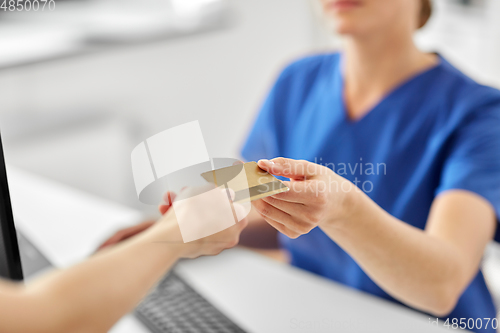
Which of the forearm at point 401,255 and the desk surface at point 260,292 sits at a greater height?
the forearm at point 401,255

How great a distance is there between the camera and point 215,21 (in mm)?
1175

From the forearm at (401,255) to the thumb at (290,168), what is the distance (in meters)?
0.04

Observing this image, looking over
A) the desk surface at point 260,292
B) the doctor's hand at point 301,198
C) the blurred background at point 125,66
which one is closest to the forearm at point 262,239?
the desk surface at point 260,292

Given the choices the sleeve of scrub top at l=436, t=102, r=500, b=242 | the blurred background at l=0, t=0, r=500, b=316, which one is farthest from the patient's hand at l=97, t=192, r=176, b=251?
the blurred background at l=0, t=0, r=500, b=316

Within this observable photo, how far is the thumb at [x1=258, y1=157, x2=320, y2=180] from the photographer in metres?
0.19

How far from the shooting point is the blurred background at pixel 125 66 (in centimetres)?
84

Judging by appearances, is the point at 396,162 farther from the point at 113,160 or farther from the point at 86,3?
the point at 86,3

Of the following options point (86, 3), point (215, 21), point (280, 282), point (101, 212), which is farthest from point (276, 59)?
point (280, 282)

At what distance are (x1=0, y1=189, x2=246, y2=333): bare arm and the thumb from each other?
3 centimetres

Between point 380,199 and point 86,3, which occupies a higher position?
point 86,3

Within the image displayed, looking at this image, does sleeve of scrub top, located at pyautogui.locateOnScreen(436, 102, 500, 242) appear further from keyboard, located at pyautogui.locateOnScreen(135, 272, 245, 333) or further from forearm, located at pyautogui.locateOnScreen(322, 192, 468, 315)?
keyboard, located at pyautogui.locateOnScreen(135, 272, 245, 333)

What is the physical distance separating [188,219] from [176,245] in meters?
0.02

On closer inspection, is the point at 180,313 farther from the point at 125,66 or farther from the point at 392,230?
the point at 125,66

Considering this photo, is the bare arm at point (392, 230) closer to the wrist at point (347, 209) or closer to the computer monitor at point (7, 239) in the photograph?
the wrist at point (347, 209)
